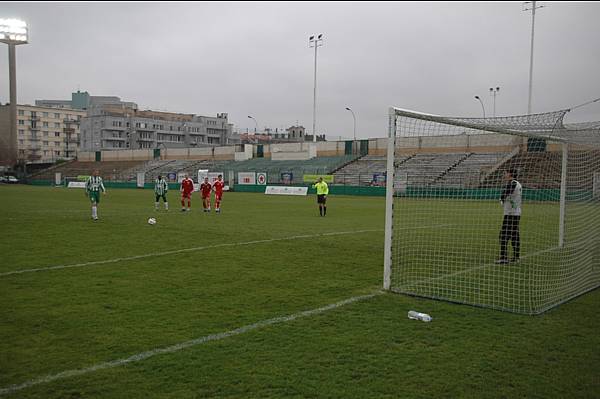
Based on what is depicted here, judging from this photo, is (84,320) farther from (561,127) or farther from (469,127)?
(561,127)

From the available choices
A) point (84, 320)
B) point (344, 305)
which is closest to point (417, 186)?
point (344, 305)

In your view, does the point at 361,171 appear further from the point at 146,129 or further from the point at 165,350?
the point at 146,129

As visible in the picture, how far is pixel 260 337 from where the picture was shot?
527cm

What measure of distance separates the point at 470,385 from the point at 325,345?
5.05 ft

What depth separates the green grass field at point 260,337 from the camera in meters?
4.12

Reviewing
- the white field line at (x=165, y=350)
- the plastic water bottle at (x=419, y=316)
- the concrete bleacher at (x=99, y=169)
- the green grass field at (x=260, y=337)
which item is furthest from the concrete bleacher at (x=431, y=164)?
the concrete bleacher at (x=99, y=169)

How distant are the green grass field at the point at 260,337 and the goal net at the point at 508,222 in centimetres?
79

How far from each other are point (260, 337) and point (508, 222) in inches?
264

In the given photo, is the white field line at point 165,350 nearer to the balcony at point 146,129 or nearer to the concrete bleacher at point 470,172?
the concrete bleacher at point 470,172

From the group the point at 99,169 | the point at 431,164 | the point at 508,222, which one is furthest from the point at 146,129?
the point at 508,222

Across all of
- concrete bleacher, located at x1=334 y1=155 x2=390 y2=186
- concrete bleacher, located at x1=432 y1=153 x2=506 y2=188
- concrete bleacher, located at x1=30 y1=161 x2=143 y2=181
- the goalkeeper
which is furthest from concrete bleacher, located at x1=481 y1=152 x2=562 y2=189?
concrete bleacher, located at x1=30 y1=161 x2=143 y2=181

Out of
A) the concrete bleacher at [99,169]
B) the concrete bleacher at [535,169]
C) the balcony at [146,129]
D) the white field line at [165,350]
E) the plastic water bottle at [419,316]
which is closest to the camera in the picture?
the white field line at [165,350]

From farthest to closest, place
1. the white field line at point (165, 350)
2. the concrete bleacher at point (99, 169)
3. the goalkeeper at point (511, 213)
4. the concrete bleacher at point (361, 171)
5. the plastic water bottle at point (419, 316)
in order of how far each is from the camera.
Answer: the concrete bleacher at point (99, 169), the concrete bleacher at point (361, 171), the goalkeeper at point (511, 213), the plastic water bottle at point (419, 316), the white field line at point (165, 350)

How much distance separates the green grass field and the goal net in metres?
0.79
